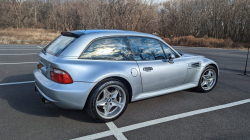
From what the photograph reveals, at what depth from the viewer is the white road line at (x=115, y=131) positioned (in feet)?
9.43

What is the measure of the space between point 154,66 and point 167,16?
4516 centimetres

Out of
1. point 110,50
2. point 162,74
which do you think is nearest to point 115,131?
point 110,50

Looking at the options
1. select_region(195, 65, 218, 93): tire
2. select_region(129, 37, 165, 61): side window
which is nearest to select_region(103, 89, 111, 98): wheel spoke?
select_region(129, 37, 165, 61): side window

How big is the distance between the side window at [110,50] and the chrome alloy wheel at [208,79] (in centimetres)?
236

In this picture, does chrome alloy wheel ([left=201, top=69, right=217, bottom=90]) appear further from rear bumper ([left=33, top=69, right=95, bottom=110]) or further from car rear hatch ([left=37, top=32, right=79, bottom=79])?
car rear hatch ([left=37, top=32, right=79, bottom=79])

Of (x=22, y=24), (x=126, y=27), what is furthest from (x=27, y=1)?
(x=126, y=27)

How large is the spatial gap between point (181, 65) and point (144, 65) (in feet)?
3.45

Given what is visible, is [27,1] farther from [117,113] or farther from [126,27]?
[117,113]

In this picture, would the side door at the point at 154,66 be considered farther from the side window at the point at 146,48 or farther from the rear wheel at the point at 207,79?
the rear wheel at the point at 207,79

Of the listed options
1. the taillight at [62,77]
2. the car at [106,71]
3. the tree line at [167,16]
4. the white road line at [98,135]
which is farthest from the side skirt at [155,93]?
the tree line at [167,16]

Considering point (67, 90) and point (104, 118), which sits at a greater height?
point (67, 90)

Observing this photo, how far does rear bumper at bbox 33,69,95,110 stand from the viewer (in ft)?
9.83

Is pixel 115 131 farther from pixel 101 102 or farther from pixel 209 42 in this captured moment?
pixel 209 42

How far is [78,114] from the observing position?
363 centimetres
